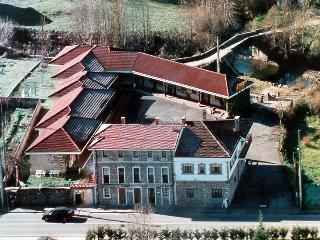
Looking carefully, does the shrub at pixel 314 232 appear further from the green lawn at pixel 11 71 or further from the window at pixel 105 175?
the green lawn at pixel 11 71

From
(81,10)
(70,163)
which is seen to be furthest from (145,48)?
(70,163)

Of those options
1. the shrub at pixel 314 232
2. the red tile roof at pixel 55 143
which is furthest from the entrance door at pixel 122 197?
the shrub at pixel 314 232

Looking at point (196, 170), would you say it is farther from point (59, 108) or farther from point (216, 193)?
point (59, 108)

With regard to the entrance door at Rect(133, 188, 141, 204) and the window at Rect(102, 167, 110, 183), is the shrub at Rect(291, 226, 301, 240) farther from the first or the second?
the window at Rect(102, 167, 110, 183)

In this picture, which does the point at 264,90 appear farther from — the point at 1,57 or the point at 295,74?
the point at 1,57

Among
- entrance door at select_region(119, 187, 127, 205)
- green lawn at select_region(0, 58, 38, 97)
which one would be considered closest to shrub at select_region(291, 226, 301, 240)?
entrance door at select_region(119, 187, 127, 205)

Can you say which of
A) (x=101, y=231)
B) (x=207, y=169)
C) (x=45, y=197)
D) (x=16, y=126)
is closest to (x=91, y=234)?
(x=101, y=231)
